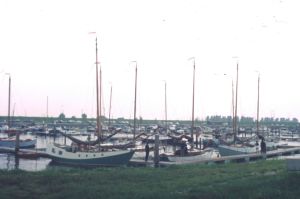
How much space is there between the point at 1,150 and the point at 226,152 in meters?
25.0

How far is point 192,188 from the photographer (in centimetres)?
1609

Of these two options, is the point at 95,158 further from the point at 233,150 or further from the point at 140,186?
the point at 140,186

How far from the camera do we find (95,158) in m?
38.0

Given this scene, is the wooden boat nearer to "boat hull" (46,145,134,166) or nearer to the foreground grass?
"boat hull" (46,145,134,166)

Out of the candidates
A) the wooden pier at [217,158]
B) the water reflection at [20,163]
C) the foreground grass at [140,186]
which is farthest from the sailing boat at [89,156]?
the foreground grass at [140,186]

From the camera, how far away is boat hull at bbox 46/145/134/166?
3741 centimetres

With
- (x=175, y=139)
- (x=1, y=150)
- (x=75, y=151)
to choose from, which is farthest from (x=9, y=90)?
(x=75, y=151)

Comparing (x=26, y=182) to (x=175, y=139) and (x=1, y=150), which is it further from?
(x=175, y=139)

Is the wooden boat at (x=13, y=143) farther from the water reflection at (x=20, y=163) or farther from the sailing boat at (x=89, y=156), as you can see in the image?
the sailing boat at (x=89, y=156)

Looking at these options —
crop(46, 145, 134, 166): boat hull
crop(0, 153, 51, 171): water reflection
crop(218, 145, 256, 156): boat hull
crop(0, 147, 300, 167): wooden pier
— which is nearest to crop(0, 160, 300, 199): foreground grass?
crop(0, 147, 300, 167): wooden pier

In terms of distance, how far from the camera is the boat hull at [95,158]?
1473 inches

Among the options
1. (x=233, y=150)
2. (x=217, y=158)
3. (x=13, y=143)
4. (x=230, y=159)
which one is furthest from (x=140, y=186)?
(x=13, y=143)

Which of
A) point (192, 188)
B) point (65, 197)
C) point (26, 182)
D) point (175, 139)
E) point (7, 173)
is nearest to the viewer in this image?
point (65, 197)

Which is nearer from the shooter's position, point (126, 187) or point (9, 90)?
point (126, 187)
